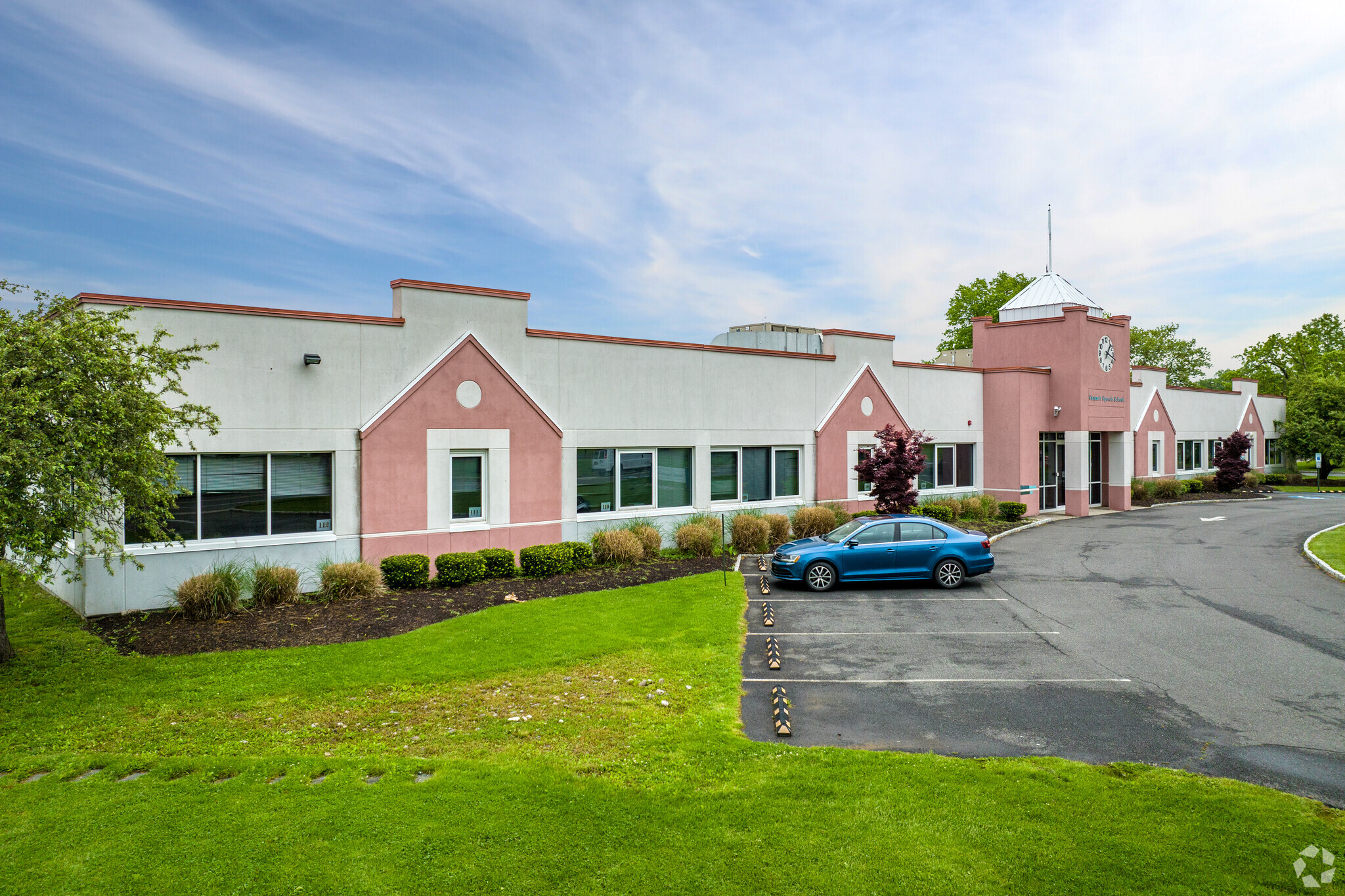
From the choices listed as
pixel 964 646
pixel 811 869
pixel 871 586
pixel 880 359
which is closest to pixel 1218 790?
pixel 811 869

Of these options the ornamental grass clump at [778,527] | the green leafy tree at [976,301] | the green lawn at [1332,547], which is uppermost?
the green leafy tree at [976,301]

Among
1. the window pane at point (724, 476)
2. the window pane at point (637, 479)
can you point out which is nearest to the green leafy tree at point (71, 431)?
the window pane at point (637, 479)

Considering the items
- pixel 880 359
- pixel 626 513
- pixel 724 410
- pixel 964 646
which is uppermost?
pixel 880 359

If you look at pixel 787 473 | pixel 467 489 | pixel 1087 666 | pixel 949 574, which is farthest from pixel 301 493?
pixel 1087 666

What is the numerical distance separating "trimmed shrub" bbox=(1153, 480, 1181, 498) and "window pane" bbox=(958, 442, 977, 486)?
13.6 m

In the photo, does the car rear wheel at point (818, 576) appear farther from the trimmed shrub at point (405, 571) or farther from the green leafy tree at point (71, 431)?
the green leafy tree at point (71, 431)

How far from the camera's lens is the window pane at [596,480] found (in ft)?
68.1

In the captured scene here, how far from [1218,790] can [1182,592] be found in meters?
11.1

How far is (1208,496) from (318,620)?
1674 inches

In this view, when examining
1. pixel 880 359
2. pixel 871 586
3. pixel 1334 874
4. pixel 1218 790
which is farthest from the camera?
pixel 880 359

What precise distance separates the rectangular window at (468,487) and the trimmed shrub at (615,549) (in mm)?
2809

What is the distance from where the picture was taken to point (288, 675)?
1097 cm

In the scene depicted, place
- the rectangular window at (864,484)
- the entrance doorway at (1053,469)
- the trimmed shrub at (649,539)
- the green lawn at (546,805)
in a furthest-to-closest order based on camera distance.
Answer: the entrance doorway at (1053,469) < the rectangular window at (864,484) < the trimmed shrub at (649,539) < the green lawn at (546,805)

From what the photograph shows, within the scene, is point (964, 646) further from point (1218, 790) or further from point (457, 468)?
point (457, 468)
